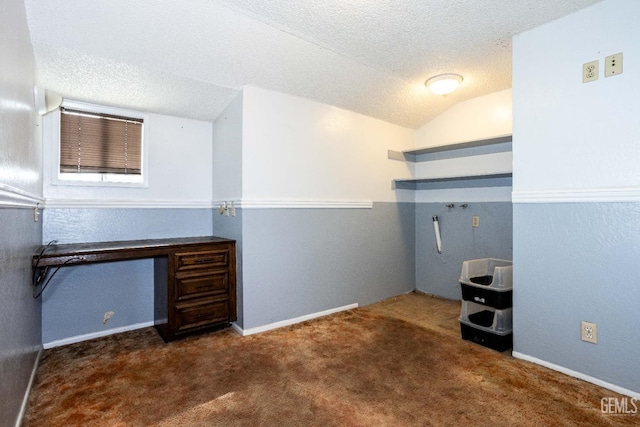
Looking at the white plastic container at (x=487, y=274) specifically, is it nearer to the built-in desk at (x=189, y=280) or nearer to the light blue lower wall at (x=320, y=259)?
the light blue lower wall at (x=320, y=259)

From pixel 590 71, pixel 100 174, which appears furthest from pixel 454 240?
pixel 100 174

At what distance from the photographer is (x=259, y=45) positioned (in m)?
2.33

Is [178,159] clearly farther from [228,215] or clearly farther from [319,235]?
[319,235]

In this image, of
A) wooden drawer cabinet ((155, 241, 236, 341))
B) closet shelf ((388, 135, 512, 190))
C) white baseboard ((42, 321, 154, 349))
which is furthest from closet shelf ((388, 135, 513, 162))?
white baseboard ((42, 321, 154, 349))

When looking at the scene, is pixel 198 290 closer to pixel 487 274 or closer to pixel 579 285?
pixel 487 274

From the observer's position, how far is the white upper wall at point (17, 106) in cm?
122

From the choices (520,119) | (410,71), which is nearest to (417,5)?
(410,71)

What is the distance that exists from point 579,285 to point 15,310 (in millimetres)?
3129

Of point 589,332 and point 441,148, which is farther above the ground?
point 441,148

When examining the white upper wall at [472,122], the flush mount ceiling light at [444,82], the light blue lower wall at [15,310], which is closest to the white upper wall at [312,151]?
the white upper wall at [472,122]

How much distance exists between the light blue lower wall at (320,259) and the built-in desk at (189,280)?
18 cm

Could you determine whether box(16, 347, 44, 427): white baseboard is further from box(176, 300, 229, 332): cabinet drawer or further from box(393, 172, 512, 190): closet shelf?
box(393, 172, 512, 190): closet shelf

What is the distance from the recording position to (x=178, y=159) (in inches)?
123

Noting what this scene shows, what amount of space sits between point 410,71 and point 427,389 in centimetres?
256
